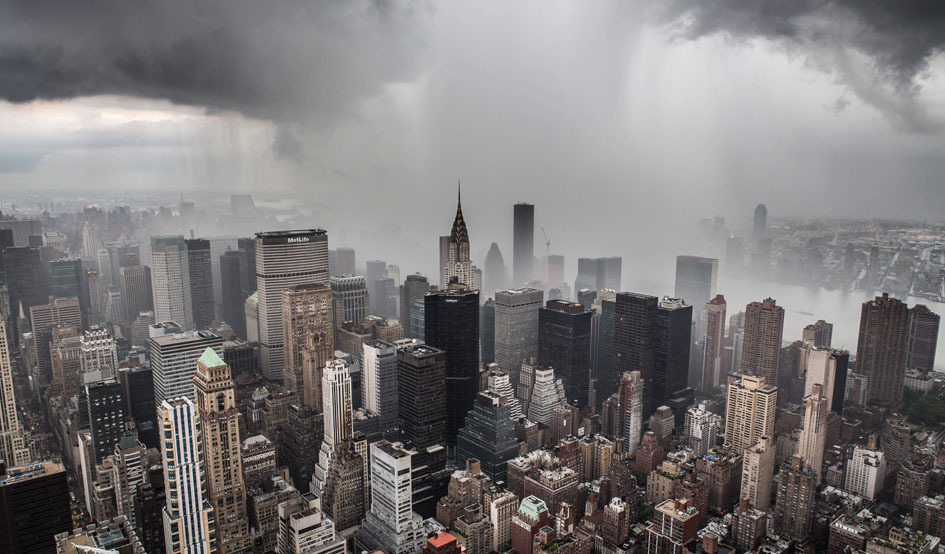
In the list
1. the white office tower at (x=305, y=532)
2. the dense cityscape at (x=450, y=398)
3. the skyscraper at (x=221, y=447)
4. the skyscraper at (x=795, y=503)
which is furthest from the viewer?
the skyscraper at (x=795, y=503)

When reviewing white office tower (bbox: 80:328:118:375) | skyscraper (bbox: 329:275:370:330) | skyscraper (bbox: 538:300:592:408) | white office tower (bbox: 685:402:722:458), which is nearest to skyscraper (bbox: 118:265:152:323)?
white office tower (bbox: 80:328:118:375)

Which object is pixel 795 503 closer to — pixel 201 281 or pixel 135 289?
pixel 201 281

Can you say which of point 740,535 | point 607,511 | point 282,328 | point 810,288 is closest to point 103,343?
point 282,328

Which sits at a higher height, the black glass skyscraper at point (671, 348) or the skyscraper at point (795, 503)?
the black glass skyscraper at point (671, 348)

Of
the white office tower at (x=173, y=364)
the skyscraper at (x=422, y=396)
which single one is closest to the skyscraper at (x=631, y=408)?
the skyscraper at (x=422, y=396)

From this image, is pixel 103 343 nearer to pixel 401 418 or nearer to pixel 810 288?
pixel 401 418

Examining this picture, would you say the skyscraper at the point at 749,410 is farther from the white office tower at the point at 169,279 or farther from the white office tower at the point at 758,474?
the white office tower at the point at 169,279
